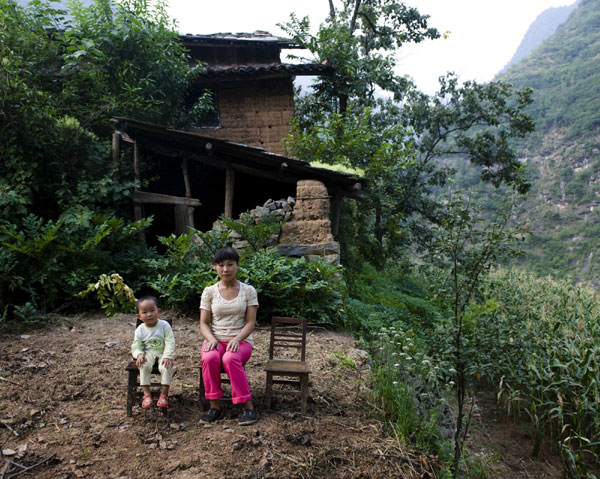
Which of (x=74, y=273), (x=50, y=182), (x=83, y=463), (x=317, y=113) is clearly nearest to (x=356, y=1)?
(x=317, y=113)

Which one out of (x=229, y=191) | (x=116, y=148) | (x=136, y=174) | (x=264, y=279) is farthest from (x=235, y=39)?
(x=264, y=279)

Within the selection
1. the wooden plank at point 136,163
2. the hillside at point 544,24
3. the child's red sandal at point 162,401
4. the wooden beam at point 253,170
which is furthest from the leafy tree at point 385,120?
the hillside at point 544,24

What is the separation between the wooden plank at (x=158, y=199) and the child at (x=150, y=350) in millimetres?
5269

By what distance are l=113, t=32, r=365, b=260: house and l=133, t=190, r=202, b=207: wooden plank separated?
0.02 meters

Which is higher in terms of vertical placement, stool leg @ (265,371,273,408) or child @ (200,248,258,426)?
child @ (200,248,258,426)

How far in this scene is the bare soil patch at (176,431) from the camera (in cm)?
285

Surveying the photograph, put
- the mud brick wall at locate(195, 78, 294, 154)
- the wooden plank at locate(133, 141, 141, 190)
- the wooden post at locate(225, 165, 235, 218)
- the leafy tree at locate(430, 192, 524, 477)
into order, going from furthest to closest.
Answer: the mud brick wall at locate(195, 78, 294, 154) < the wooden post at locate(225, 165, 235, 218) < the wooden plank at locate(133, 141, 141, 190) < the leafy tree at locate(430, 192, 524, 477)

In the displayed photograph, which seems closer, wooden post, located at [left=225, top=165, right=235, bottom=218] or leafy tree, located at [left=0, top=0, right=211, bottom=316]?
leafy tree, located at [left=0, top=0, right=211, bottom=316]

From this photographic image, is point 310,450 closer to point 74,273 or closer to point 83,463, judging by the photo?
point 83,463

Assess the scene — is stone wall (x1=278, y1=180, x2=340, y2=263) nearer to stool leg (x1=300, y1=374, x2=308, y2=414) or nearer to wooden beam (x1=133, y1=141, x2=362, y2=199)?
wooden beam (x1=133, y1=141, x2=362, y2=199)

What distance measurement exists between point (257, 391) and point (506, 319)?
4.38 metres

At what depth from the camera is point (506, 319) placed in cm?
654

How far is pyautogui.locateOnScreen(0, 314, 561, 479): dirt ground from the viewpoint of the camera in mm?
2854

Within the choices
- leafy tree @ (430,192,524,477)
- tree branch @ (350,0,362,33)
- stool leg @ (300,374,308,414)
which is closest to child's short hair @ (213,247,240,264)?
stool leg @ (300,374,308,414)
